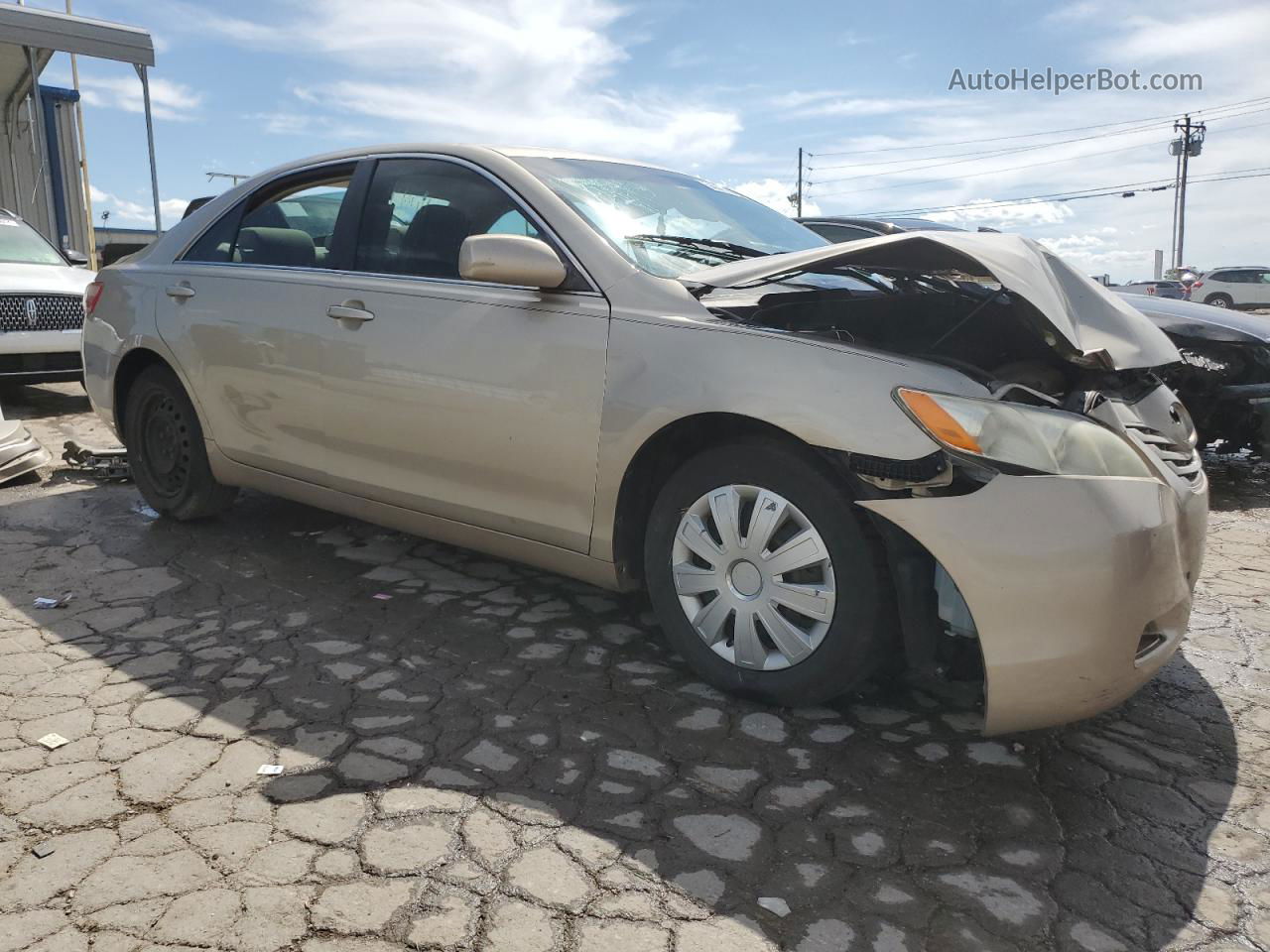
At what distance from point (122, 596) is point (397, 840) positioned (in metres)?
2.15

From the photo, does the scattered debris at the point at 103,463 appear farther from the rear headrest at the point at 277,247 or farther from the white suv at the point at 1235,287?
the white suv at the point at 1235,287

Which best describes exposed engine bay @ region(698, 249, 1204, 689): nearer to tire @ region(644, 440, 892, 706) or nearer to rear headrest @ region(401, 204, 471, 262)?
tire @ region(644, 440, 892, 706)

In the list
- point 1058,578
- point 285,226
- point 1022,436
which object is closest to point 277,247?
point 285,226

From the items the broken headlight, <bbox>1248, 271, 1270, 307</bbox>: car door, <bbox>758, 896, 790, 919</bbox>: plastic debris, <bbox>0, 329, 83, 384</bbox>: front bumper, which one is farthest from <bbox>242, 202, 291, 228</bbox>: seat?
<bbox>1248, 271, 1270, 307</bbox>: car door

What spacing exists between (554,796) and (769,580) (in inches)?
31.7

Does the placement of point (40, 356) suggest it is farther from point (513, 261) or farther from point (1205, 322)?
point (1205, 322)

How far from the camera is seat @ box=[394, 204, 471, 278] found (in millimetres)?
3480

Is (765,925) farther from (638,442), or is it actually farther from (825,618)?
(638,442)

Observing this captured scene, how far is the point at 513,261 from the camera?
2.98m

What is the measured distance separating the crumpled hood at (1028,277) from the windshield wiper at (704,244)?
339mm

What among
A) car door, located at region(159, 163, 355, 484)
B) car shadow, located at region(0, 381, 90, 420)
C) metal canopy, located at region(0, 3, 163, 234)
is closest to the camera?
car door, located at region(159, 163, 355, 484)

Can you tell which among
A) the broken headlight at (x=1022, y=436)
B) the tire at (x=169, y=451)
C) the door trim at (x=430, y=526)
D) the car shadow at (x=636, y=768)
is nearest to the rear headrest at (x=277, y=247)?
the tire at (x=169, y=451)

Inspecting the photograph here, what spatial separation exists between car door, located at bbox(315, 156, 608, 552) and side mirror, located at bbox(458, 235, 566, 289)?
4.3 inches

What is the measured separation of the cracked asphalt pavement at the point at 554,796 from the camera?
1.96m
